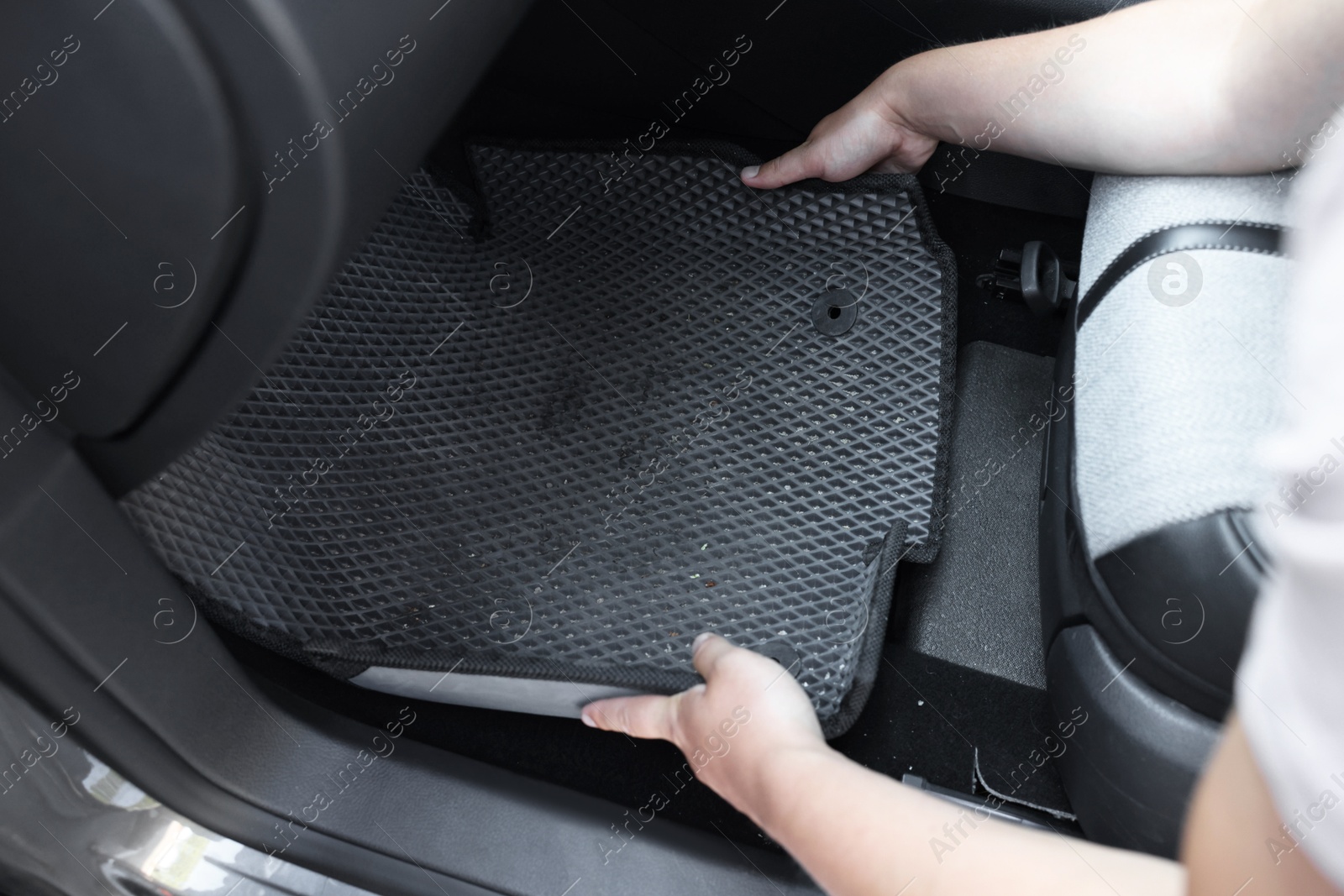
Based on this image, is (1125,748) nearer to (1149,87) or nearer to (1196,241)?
(1196,241)

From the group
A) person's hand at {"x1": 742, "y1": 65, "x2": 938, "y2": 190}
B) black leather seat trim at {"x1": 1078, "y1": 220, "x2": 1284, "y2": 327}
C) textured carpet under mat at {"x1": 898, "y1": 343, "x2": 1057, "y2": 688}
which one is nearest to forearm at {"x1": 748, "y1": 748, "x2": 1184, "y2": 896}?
textured carpet under mat at {"x1": 898, "y1": 343, "x2": 1057, "y2": 688}

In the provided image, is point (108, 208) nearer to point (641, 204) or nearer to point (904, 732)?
point (641, 204)

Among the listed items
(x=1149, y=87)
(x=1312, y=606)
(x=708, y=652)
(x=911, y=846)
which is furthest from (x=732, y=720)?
(x=1149, y=87)

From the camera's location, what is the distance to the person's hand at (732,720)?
27.1 inches

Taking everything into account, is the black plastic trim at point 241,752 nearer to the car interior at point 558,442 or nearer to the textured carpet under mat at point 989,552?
the car interior at point 558,442

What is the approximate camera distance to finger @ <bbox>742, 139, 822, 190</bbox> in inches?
37.3

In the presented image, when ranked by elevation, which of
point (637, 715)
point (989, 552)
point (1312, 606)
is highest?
point (1312, 606)

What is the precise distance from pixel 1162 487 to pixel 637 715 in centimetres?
42

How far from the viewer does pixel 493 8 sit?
656 mm

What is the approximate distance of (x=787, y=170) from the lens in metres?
0.96

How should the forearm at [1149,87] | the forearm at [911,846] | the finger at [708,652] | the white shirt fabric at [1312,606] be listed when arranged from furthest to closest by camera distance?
the finger at [708,652] < the forearm at [1149,87] < the forearm at [911,846] < the white shirt fabric at [1312,606]

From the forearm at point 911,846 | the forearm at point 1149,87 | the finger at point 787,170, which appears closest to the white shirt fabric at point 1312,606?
the forearm at point 911,846

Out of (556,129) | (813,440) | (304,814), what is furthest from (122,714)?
(556,129)

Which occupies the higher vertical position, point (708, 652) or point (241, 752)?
point (241, 752)
